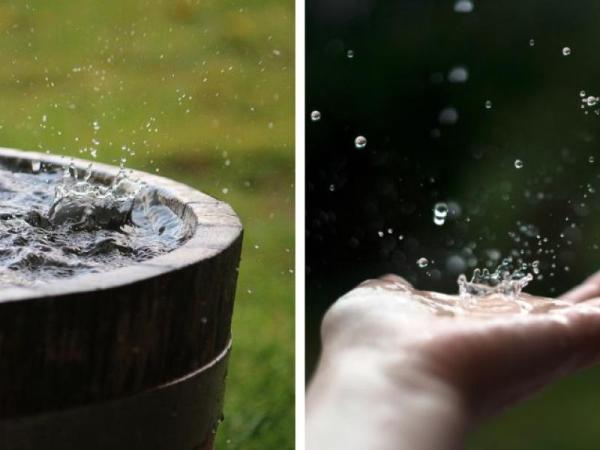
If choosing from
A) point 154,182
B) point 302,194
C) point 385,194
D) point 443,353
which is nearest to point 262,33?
point 302,194

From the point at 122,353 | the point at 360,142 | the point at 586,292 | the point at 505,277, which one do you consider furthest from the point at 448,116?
the point at 122,353

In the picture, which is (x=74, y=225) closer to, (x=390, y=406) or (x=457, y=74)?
(x=390, y=406)

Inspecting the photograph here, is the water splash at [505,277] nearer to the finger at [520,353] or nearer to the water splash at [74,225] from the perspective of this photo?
the finger at [520,353]

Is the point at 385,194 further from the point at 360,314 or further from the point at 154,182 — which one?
the point at 360,314

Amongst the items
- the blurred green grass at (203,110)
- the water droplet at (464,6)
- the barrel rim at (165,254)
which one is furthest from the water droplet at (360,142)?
the blurred green grass at (203,110)

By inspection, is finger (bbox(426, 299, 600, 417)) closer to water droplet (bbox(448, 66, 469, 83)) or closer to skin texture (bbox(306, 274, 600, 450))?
skin texture (bbox(306, 274, 600, 450))

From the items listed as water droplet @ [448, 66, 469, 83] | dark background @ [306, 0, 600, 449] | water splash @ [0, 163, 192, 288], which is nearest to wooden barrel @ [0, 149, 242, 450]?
water splash @ [0, 163, 192, 288]

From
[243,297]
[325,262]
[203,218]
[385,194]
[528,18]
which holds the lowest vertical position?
[243,297]

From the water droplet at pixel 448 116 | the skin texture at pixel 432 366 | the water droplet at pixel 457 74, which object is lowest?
the skin texture at pixel 432 366
